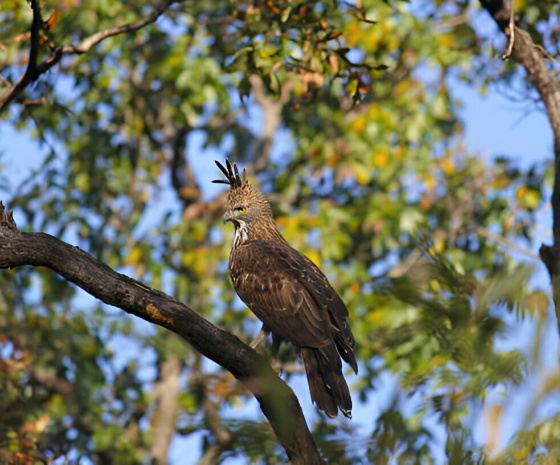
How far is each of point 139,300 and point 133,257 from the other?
7.07 m

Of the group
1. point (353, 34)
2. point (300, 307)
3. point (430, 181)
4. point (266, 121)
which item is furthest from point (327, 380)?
point (266, 121)

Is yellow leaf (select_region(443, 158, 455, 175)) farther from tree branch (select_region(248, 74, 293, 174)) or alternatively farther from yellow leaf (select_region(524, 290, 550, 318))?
yellow leaf (select_region(524, 290, 550, 318))

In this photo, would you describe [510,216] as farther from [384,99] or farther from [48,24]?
[48,24]

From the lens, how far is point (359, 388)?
9141 mm

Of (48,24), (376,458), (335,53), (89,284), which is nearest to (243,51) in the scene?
(335,53)

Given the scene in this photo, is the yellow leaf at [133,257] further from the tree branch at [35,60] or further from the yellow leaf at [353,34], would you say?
the tree branch at [35,60]

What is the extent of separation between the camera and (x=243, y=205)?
6121mm

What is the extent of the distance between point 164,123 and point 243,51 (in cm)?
652

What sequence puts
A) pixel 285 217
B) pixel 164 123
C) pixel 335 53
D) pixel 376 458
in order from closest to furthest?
pixel 376 458 < pixel 335 53 < pixel 285 217 < pixel 164 123

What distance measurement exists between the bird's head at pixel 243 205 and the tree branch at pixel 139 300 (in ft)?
8.29

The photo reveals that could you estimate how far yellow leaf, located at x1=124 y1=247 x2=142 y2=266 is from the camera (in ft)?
33.9

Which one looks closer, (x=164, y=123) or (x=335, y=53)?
(x=335, y=53)

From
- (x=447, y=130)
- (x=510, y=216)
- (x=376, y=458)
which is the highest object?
(x=447, y=130)

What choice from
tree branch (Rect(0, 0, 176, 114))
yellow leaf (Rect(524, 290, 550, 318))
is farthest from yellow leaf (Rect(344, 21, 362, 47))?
yellow leaf (Rect(524, 290, 550, 318))
